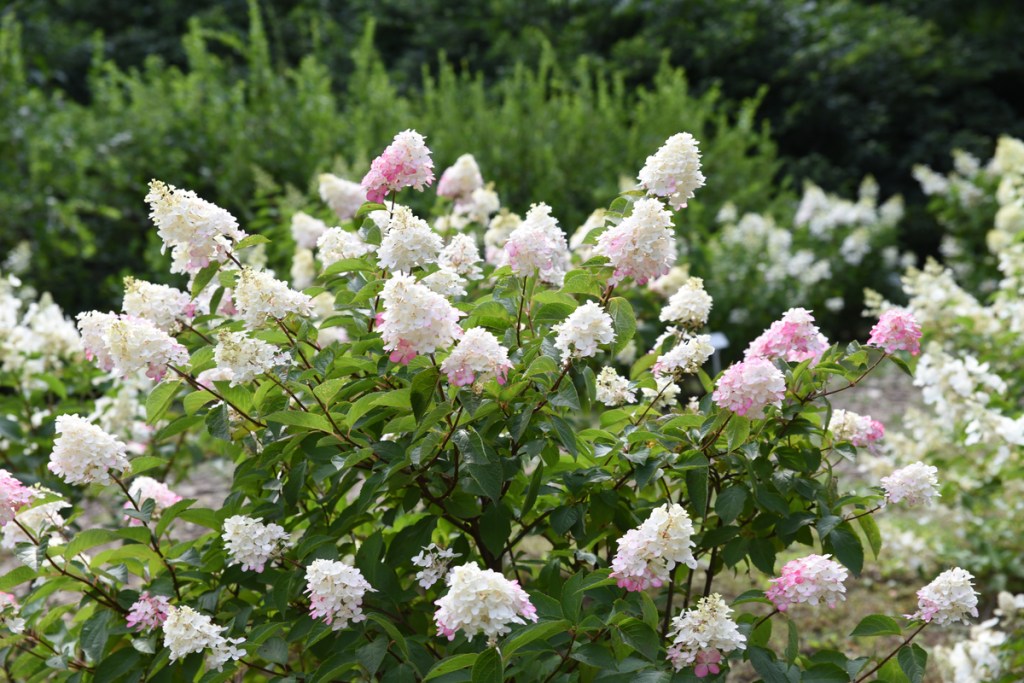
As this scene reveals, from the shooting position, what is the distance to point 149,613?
2010 mm

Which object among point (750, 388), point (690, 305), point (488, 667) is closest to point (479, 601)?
point (488, 667)

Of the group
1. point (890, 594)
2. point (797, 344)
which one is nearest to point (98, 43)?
point (890, 594)

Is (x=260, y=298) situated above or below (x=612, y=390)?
above

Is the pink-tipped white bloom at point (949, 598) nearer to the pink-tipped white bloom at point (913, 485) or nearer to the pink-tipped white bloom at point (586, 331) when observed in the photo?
the pink-tipped white bloom at point (913, 485)

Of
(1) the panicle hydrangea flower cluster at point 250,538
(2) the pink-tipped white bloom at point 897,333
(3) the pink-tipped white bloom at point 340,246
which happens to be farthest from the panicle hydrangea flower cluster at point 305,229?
(2) the pink-tipped white bloom at point 897,333

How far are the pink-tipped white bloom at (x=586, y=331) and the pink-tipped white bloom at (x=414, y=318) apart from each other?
0.71 feet

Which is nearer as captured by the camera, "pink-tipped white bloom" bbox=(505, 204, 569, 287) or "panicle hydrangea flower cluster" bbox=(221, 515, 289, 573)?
"pink-tipped white bloom" bbox=(505, 204, 569, 287)

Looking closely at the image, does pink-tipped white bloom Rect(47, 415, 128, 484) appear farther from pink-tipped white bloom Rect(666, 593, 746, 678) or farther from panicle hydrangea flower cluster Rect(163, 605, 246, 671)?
pink-tipped white bloom Rect(666, 593, 746, 678)

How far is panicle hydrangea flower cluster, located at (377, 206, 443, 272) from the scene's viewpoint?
1788 millimetres

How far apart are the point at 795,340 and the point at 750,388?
31 centimetres

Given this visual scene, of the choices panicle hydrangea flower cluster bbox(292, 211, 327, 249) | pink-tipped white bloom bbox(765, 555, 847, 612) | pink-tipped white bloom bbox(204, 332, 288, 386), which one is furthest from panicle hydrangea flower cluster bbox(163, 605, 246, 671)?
panicle hydrangea flower cluster bbox(292, 211, 327, 249)

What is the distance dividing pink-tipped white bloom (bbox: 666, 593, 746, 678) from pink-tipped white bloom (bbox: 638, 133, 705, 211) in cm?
72

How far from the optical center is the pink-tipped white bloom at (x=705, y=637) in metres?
1.73

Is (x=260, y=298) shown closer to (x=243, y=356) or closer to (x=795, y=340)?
(x=243, y=356)
